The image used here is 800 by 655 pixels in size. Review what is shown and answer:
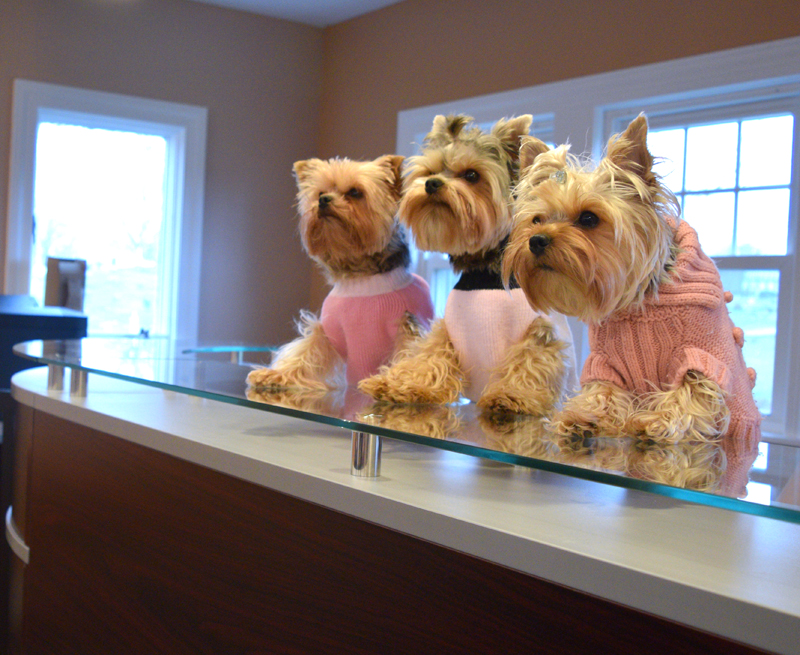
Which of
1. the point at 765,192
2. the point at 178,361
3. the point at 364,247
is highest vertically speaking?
the point at 765,192

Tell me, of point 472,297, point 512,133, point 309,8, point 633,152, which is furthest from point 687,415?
point 309,8

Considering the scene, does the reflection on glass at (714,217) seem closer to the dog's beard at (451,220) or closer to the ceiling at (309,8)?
the ceiling at (309,8)

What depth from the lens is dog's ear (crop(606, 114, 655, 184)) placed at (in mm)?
847

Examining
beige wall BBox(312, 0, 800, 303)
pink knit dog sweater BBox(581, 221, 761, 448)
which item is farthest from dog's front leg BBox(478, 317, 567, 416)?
beige wall BBox(312, 0, 800, 303)

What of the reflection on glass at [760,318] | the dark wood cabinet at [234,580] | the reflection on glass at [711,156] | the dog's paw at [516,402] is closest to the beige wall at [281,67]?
the reflection on glass at [711,156]

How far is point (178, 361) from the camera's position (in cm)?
142

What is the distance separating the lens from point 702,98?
10.6 feet

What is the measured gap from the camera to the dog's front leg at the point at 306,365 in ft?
3.94

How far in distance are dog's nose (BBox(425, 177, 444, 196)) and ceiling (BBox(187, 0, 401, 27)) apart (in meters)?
3.75

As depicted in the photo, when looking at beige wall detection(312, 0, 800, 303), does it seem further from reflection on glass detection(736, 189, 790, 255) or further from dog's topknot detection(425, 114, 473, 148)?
dog's topknot detection(425, 114, 473, 148)

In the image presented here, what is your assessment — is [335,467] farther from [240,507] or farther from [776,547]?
[776,547]

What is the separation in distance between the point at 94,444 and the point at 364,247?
59 centimetres

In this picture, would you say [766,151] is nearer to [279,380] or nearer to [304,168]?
[304,168]

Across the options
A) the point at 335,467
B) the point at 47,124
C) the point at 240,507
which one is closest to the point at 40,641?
the point at 240,507
